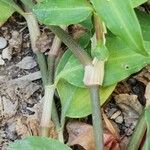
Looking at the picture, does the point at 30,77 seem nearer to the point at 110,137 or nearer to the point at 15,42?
the point at 15,42

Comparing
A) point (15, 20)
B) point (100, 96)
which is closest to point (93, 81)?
point (100, 96)

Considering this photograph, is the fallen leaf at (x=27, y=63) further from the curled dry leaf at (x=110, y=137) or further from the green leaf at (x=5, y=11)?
the curled dry leaf at (x=110, y=137)

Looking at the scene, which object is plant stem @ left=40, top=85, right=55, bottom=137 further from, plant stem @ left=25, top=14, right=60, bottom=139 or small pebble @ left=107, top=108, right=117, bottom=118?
small pebble @ left=107, top=108, right=117, bottom=118

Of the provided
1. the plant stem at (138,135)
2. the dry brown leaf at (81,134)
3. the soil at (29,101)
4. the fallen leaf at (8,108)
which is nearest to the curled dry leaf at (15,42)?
the soil at (29,101)

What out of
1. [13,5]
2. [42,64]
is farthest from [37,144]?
[13,5]

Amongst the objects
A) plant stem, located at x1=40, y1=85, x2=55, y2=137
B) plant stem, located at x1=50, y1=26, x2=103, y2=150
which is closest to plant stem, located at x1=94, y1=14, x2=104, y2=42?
plant stem, located at x1=50, y1=26, x2=103, y2=150

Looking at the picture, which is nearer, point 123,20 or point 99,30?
point 123,20
